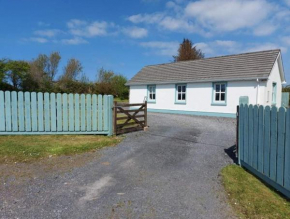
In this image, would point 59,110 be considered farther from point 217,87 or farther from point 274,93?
point 274,93

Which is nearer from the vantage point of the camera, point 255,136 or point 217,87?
point 255,136

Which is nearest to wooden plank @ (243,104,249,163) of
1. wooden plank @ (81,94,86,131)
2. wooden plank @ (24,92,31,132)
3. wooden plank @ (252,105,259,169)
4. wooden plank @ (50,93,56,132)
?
wooden plank @ (252,105,259,169)

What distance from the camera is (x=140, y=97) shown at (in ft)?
68.8

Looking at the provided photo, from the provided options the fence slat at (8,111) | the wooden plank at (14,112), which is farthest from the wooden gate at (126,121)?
the fence slat at (8,111)

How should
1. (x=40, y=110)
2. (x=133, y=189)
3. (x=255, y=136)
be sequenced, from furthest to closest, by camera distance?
(x=40, y=110)
(x=255, y=136)
(x=133, y=189)

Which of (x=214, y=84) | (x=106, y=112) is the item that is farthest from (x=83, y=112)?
(x=214, y=84)

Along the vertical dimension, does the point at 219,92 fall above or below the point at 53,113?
above

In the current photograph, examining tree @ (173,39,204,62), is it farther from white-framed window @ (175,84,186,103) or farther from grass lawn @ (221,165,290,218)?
grass lawn @ (221,165,290,218)

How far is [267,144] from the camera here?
402 cm

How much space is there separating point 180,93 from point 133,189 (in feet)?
48.3

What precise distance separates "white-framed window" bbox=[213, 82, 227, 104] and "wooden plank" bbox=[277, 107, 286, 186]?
11.9m

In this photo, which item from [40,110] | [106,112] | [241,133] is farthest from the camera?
[106,112]

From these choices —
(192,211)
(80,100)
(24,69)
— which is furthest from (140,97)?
(192,211)

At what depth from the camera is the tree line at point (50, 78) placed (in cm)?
2511
